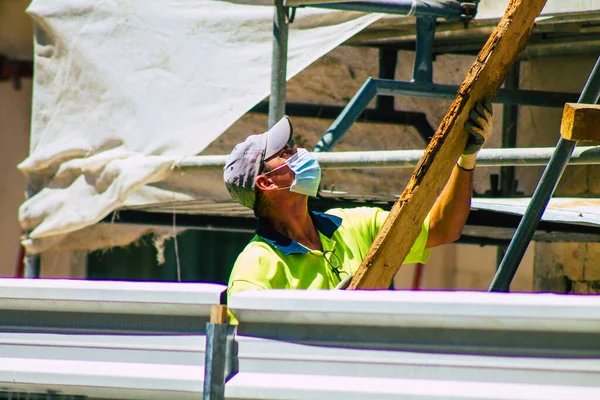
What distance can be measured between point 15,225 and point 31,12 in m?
2.88

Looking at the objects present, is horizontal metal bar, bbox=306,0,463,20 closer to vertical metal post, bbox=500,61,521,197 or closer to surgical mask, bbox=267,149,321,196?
surgical mask, bbox=267,149,321,196

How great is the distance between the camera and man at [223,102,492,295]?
2.63 metres

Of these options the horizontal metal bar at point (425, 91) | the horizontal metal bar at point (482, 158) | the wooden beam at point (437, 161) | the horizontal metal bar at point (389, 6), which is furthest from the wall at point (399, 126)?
the wooden beam at point (437, 161)

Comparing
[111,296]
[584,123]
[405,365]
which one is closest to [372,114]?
[584,123]

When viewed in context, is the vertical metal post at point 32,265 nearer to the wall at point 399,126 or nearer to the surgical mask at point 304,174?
the wall at point 399,126

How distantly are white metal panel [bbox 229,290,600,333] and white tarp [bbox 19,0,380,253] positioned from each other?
224 cm

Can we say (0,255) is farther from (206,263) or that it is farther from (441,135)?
(441,135)

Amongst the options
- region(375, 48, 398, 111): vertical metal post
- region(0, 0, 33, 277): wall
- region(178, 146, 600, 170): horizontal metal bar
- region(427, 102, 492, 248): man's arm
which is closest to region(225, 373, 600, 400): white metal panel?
region(427, 102, 492, 248): man's arm

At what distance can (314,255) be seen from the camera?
2.65 m

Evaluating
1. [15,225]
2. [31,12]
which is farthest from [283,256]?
[15,225]

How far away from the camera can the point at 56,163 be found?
14.8 ft

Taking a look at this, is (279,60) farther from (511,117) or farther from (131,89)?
(511,117)

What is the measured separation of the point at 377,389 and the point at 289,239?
1.09 meters

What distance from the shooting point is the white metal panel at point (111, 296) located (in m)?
1.79
